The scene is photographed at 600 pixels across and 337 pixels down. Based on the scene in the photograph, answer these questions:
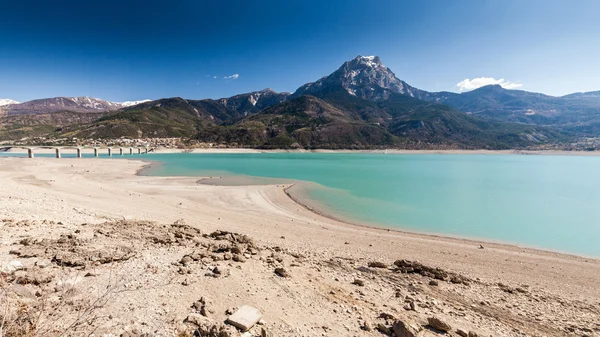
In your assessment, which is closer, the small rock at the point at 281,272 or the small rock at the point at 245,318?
the small rock at the point at 245,318

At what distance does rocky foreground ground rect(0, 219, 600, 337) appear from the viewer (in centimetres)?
480

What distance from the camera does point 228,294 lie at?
6.24 meters

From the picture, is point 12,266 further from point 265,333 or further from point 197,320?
point 265,333

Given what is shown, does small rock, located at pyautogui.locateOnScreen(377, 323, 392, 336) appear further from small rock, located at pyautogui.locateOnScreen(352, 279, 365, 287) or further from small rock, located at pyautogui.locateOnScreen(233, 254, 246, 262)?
small rock, located at pyautogui.locateOnScreen(233, 254, 246, 262)

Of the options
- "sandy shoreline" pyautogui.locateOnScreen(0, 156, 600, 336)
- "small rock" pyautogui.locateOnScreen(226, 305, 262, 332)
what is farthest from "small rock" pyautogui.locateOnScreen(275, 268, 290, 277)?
"small rock" pyautogui.locateOnScreen(226, 305, 262, 332)

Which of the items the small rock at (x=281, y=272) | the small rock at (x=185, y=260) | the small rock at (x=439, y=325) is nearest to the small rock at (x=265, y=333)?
the small rock at (x=281, y=272)

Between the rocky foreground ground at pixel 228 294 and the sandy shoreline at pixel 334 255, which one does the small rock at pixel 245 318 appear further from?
the sandy shoreline at pixel 334 255

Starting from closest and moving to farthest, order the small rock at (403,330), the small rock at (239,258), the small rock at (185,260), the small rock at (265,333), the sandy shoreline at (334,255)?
the small rock at (265,333) < the small rock at (403,330) < the sandy shoreline at (334,255) < the small rock at (185,260) < the small rock at (239,258)

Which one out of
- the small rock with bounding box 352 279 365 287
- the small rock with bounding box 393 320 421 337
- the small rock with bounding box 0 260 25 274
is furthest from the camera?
the small rock with bounding box 352 279 365 287

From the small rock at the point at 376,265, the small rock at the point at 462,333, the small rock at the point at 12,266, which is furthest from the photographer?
the small rock at the point at 376,265

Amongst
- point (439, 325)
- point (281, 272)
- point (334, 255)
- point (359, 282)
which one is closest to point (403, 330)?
point (439, 325)

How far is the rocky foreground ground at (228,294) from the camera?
189 inches

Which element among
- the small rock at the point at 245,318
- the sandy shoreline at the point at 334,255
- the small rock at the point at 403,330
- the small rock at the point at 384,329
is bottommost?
the sandy shoreline at the point at 334,255

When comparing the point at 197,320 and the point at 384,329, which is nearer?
the point at 197,320
